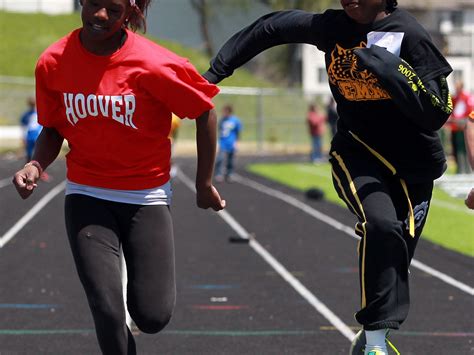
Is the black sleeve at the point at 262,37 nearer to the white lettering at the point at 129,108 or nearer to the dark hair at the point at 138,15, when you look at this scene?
the dark hair at the point at 138,15

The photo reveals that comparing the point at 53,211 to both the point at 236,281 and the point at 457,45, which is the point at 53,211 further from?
the point at 457,45

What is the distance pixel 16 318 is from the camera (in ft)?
31.8

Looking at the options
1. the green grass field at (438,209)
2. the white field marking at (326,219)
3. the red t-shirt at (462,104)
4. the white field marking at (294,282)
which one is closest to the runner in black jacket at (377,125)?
the white field marking at (294,282)

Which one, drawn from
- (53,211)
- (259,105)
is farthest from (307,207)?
(259,105)

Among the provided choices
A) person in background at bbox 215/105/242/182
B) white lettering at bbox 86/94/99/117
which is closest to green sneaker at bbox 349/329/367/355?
white lettering at bbox 86/94/99/117

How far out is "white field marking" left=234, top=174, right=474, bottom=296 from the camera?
1191 centimetres

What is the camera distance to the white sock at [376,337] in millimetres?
6527

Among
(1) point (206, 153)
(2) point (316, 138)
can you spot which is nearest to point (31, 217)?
(1) point (206, 153)

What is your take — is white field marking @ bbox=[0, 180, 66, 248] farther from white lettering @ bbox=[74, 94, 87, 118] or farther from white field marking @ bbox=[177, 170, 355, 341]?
white lettering @ bbox=[74, 94, 87, 118]

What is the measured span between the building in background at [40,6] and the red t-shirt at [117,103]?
237 feet

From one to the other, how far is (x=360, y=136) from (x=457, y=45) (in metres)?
69.5

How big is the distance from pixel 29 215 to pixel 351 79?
14.0m

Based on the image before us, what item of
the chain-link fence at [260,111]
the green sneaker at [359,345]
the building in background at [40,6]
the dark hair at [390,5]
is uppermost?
the dark hair at [390,5]

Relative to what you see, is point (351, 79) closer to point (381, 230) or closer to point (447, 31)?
point (381, 230)
